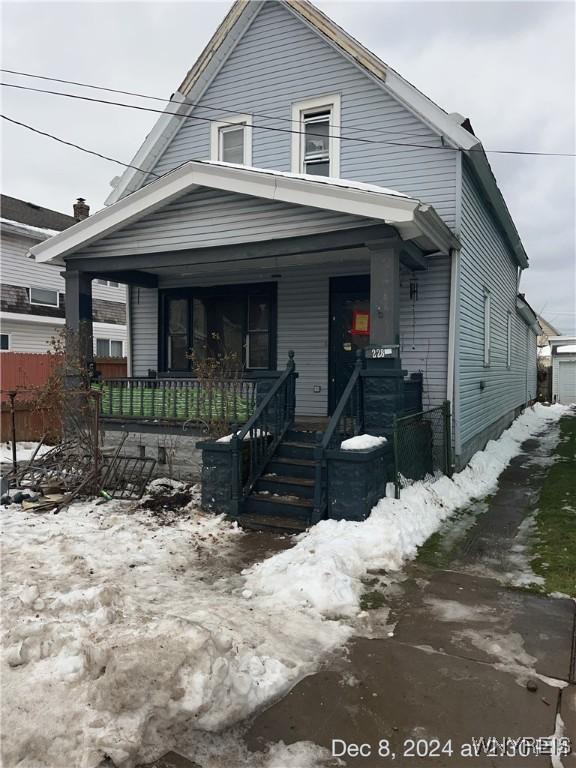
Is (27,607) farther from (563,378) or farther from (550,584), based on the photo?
(563,378)

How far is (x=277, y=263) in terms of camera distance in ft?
30.5

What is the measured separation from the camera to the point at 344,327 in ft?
33.1

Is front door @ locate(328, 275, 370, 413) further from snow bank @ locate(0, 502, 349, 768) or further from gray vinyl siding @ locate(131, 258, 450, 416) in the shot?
snow bank @ locate(0, 502, 349, 768)

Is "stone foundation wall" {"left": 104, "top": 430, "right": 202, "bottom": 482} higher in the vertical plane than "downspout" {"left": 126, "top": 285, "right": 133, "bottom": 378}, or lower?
lower

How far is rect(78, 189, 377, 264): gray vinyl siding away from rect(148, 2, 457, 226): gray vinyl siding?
2535mm

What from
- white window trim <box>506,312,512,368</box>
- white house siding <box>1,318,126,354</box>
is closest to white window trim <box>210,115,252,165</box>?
white window trim <box>506,312,512,368</box>

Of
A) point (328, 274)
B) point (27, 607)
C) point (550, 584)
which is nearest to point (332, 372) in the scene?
point (328, 274)

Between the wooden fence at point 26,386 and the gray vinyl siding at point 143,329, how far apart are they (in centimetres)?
184

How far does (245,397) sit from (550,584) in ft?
16.2

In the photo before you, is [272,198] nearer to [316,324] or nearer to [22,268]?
[316,324]

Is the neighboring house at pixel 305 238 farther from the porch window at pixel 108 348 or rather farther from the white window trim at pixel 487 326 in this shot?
the porch window at pixel 108 348

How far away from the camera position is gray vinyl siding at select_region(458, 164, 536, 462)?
926 cm

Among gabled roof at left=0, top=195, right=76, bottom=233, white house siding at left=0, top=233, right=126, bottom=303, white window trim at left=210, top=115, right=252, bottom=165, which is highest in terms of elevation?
gabled roof at left=0, top=195, right=76, bottom=233

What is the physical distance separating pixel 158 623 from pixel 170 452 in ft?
16.8
